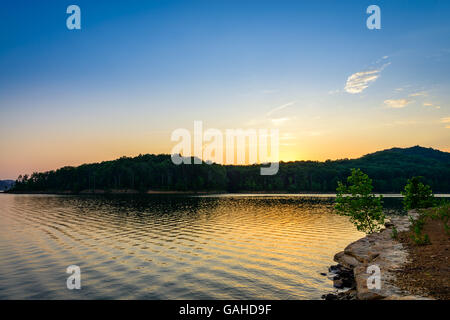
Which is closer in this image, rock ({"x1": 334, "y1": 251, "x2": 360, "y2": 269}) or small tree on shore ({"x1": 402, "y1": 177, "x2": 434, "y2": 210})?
rock ({"x1": 334, "y1": 251, "x2": 360, "y2": 269})

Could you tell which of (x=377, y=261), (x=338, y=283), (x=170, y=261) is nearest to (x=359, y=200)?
(x=377, y=261)

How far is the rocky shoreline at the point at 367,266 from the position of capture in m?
15.5

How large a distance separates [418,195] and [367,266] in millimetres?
41600

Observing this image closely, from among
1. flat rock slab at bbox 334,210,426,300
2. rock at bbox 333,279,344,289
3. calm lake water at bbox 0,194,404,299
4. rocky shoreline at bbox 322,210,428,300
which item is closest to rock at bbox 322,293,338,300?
rocky shoreline at bbox 322,210,428,300

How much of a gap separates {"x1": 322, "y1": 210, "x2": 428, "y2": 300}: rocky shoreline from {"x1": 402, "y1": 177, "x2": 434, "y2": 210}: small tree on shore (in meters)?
26.1

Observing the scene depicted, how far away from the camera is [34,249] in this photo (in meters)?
32.8

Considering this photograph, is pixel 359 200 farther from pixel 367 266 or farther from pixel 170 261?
pixel 170 261

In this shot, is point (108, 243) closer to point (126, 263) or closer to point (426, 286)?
point (126, 263)

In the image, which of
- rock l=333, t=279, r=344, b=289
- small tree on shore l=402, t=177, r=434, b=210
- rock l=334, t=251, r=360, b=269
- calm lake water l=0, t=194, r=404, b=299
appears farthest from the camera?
small tree on shore l=402, t=177, r=434, b=210

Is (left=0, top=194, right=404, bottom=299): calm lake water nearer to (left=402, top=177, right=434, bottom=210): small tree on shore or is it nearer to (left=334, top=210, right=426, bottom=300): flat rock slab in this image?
(left=334, top=210, right=426, bottom=300): flat rock slab

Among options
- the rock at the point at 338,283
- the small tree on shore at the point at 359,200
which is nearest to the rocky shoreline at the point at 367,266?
the rock at the point at 338,283

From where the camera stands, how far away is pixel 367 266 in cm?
2195

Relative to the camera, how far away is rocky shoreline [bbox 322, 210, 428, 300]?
50.8 ft

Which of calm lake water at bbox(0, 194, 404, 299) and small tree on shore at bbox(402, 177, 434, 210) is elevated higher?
small tree on shore at bbox(402, 177, 434, 210)
